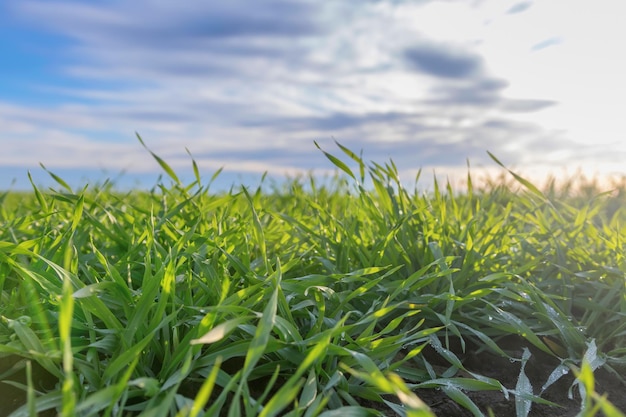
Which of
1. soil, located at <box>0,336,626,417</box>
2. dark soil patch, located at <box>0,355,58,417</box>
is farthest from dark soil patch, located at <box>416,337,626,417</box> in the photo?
dark soil patch, located at <box>0,355,58,417</box>

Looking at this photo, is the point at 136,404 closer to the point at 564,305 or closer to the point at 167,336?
the point at 167,336

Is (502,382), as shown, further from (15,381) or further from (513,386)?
(15,381)

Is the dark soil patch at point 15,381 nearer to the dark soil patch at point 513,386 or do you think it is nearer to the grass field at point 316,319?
the grass field at point 316,319

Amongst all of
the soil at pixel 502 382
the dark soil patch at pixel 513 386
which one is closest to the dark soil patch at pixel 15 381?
the soil at pixel 502 382

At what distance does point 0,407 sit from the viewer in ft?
4.58

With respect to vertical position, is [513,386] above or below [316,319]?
below

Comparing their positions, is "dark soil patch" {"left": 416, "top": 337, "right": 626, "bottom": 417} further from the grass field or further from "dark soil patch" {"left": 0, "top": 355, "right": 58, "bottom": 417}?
"dark soil patch" {"left": 0, "top": 355, "right": 58, "bottom": 417}

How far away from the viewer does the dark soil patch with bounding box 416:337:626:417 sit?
4.83 ft

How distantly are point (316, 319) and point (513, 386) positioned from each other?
1.87 feet

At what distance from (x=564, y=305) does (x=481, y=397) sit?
23.9 inches

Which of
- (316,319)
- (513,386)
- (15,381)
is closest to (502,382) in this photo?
(513,386)

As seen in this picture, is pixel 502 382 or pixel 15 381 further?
pixel 502 382

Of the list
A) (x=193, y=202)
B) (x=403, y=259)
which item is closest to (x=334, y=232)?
Answer: (x=403, y=259)

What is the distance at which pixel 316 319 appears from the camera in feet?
5.07
